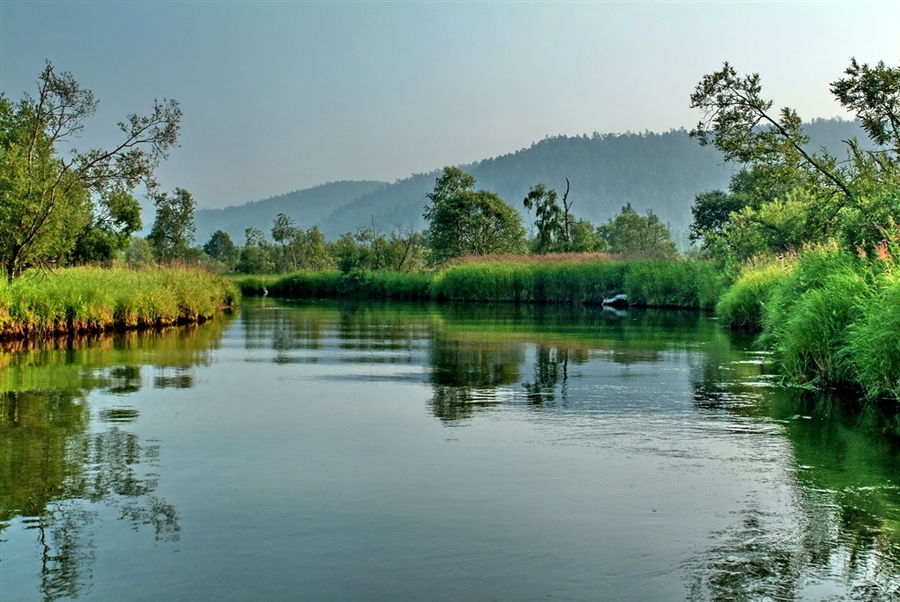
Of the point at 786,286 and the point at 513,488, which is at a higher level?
the point at 786,286

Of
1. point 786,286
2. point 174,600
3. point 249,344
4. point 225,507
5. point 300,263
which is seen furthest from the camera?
point 300,263

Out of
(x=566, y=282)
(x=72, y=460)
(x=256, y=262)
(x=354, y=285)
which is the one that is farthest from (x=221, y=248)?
(x=72, y=460)

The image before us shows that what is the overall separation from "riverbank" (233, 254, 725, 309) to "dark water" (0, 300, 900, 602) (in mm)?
25811

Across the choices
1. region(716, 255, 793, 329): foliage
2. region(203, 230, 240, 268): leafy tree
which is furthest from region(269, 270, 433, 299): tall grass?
region(203, 230, 240, 268): leafy tree

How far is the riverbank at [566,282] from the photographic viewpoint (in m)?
39.6

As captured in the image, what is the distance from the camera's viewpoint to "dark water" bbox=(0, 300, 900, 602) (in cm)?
511

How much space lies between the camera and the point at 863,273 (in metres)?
13.7

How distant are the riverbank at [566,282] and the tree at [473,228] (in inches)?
544

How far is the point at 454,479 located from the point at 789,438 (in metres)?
4.00

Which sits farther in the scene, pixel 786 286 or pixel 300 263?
pixel 300 263

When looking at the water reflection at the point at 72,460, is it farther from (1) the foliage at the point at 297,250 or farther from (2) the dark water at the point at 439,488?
(1) the foliage at the point at 297,250

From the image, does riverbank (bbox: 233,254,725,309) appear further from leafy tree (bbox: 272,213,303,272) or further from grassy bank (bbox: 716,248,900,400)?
leafy tree (bbox: 272,213,303,272)

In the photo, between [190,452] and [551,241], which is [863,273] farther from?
[551,241]

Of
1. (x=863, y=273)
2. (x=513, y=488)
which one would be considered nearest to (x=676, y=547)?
(x=513, y=488)
